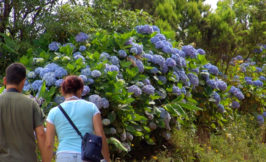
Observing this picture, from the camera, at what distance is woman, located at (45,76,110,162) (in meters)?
3.62

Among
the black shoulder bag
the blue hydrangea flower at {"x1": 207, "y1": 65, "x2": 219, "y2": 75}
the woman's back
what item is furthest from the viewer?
the blue hydrangea flower at {"x1": 207, "y1": 65, "x2": 219, "y2": 75}

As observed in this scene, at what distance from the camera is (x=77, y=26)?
7102 millimetres

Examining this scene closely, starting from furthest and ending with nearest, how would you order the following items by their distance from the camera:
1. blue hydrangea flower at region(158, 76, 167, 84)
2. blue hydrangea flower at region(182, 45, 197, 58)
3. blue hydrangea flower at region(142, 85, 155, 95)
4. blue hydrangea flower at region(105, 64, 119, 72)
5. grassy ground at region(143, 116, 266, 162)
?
blue hydrangea flower at region(182, 45, 197, 58) < blue hydrangea flower at region(158, 76, 167, 84) < grassy ground at region(143, 116, 266, 162) < blue hydrangea flower at region(142, 85, 155, 95) < blue hydrangea flower at region(105, 64, 119, 72)

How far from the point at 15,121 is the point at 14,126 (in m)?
0.04

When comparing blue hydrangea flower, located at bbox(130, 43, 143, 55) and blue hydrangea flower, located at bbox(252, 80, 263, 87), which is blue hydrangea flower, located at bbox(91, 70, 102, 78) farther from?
blue hydrangea flower, located at bbox(252, 80, 263, 87)

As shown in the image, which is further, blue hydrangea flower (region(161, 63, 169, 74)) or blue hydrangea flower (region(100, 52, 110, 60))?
blue hydrangea flower (region(161, 63, 169, 74))

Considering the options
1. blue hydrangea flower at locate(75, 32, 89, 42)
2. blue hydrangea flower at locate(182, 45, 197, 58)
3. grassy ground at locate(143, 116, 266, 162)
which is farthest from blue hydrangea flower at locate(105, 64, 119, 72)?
blue hydrangea flower at locate(182, 45, 197, 58)

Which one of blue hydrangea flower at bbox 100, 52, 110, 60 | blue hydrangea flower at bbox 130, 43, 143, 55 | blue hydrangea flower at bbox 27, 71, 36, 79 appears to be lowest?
blue hydrangea flower at bbox 27, 71, 36, 79

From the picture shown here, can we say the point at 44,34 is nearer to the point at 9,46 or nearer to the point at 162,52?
the point at 9,46

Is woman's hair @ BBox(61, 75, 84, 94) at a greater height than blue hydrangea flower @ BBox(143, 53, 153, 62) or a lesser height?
lesser

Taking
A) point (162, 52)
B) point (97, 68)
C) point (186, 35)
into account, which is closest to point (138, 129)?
point (97, 68)

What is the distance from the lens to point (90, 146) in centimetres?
354

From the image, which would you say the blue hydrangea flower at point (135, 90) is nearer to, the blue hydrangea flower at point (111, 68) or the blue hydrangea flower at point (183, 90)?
the blue hydrangea flower at point (111, 68)

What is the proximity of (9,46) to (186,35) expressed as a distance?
5.78 meters
